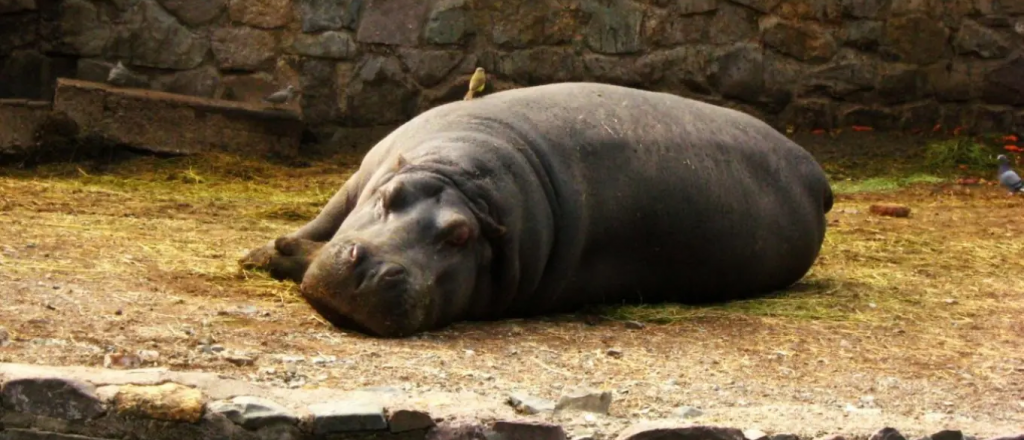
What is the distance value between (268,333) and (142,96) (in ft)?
16.6

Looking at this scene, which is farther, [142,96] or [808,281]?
[142,96]

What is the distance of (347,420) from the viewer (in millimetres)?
3961

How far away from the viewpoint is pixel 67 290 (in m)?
5.32

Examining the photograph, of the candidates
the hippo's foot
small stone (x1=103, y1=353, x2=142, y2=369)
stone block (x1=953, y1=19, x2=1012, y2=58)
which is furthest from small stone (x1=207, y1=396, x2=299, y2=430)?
stone block (x1=953, y1=19, x2=1012, y2=58)

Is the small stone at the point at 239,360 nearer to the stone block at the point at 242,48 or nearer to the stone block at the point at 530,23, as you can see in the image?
the stone block at the point at 242,48

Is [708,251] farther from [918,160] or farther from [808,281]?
[918,160]

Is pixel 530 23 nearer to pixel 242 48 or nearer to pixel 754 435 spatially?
pixel 242 48

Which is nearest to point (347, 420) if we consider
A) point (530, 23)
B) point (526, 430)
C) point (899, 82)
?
point (526, 430)

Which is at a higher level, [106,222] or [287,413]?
[287,413]

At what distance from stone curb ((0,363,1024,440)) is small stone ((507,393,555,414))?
0.35ft

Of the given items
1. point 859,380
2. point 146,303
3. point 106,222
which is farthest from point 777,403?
point 106,222

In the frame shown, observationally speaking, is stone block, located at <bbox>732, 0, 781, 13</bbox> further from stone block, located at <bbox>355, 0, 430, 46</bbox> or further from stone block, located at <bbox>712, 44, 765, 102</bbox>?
stone block, located at <bbox>355, 0, 430, 46</bbox>

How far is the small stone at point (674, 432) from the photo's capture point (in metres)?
3.99

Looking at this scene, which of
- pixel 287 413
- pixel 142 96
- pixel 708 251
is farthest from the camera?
pixel 142 96
